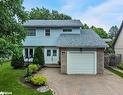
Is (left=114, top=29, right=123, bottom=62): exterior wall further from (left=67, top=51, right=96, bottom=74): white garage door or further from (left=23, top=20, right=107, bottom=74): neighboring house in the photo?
(left=67, top=51, right=96, bottom=74): white garage door

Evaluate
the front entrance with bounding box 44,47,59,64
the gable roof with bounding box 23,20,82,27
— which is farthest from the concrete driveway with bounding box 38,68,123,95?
the gable roof with bounding box 23,20,82,27

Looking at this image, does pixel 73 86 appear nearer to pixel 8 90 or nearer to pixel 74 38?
pixel 8 90

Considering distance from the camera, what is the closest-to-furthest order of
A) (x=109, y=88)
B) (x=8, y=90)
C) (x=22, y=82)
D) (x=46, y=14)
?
1. (x=8, y=90)
2. (x=109, y=88)
3. (x=22, y=82)
4. (x=46, y=14)

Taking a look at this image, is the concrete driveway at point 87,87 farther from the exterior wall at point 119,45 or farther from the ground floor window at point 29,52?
the exterior wall at point 119,45

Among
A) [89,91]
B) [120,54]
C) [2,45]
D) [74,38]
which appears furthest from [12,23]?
[120,54]

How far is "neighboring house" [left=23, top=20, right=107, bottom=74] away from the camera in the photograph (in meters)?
27.3

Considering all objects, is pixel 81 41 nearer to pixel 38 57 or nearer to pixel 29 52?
pixel 38 57

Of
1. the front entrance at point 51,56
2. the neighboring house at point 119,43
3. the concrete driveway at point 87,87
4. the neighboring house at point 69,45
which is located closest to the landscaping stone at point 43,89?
the concrete driveway at point 87,87

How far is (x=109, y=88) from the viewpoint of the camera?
1902 cm

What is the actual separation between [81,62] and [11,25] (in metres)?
9.43

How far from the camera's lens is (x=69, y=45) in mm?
27266

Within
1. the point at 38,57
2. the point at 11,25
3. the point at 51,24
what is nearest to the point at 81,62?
the point at 38,57

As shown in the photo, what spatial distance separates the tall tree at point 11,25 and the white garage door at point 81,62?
7.05 m

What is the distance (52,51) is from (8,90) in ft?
60.5
